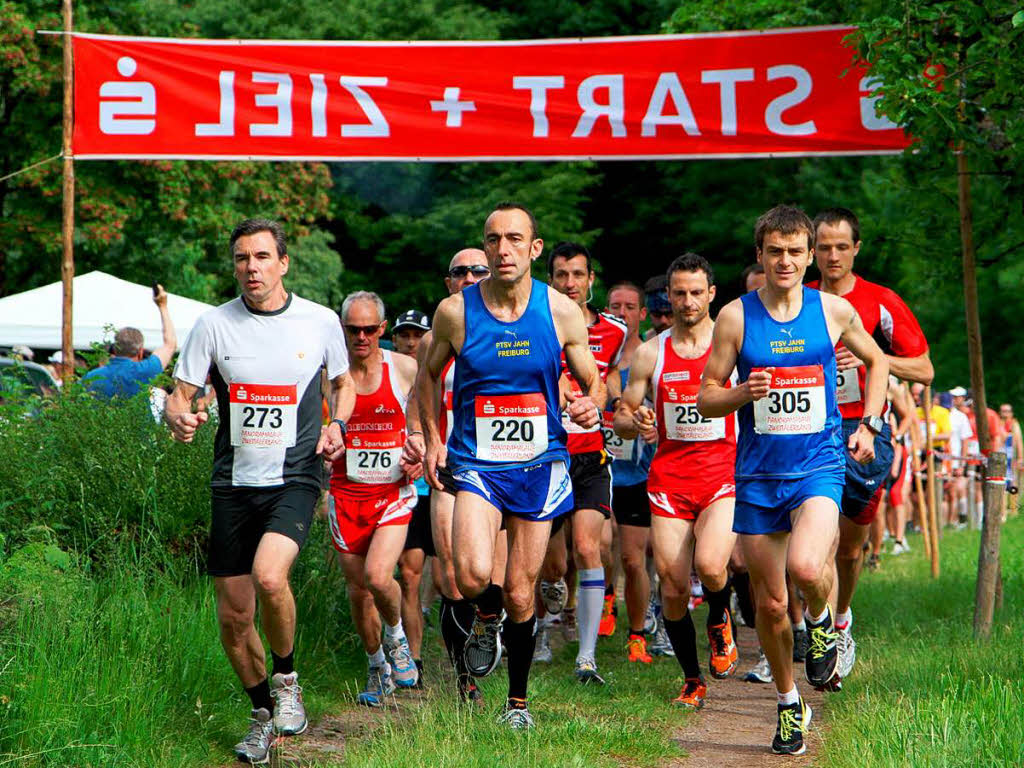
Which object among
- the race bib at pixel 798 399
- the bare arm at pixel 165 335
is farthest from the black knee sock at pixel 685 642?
the bare arm at pixel 165 335

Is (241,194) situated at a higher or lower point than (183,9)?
lower

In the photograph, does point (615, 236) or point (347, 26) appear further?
point (615, 236)

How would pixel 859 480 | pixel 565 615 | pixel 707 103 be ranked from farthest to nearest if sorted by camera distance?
pixel 707 103 → pixel 565 615 → pixel 859 480

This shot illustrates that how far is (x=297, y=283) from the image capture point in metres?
35.1

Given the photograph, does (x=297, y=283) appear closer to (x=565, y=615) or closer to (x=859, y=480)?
(x=565, y=615)

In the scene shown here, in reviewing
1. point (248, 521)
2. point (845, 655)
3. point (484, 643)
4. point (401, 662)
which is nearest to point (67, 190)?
point (401, 662)

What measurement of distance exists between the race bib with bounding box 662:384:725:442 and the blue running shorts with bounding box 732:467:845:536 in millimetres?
1505

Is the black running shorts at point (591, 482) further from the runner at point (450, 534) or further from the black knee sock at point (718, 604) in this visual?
the black knee sock at point (718, 604)

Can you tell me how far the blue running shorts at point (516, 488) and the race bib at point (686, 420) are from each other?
1.50 meters

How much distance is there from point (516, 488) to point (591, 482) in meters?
2.21

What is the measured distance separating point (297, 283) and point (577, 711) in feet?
93.0

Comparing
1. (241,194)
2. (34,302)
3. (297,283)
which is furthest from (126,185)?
(34,302)

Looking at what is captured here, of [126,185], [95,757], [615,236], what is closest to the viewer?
[95,757]

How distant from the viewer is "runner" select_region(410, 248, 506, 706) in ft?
24.5
